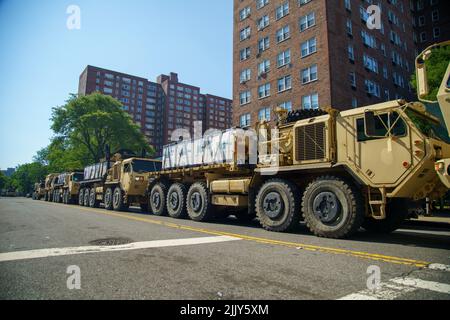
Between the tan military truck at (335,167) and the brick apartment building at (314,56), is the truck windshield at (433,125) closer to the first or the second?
the tan military truck at (335,167)

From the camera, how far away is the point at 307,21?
90.9 ft

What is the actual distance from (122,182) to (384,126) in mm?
14398

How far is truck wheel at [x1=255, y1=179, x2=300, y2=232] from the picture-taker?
773 cm

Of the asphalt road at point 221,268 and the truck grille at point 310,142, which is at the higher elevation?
the truck grille at point 310,142

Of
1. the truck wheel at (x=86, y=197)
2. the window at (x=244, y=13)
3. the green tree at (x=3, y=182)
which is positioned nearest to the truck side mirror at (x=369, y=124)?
the truck wheel at (x=86, y=197)

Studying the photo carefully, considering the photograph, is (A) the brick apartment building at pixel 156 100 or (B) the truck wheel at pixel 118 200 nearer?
(B) the truck wheel at pixel 118 200

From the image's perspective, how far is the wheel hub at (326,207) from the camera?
266 inches

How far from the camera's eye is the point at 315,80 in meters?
26.0

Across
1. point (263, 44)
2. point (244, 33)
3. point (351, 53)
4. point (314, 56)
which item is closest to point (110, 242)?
point (314, 56)

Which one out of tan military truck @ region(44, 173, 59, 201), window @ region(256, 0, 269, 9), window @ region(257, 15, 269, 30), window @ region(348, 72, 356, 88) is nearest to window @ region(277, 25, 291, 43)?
→ window @ region(257, 15, 269, 30)

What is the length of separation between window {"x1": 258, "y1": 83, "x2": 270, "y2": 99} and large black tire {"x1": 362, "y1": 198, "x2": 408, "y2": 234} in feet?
79.9

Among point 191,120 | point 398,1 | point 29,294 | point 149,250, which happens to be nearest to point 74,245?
point 149,250

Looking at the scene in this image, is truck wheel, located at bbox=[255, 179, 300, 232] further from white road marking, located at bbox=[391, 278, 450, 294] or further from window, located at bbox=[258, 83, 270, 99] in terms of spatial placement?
window, located at bbox=[258, 83, 270, 99]

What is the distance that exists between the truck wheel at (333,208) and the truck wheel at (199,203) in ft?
14.3
